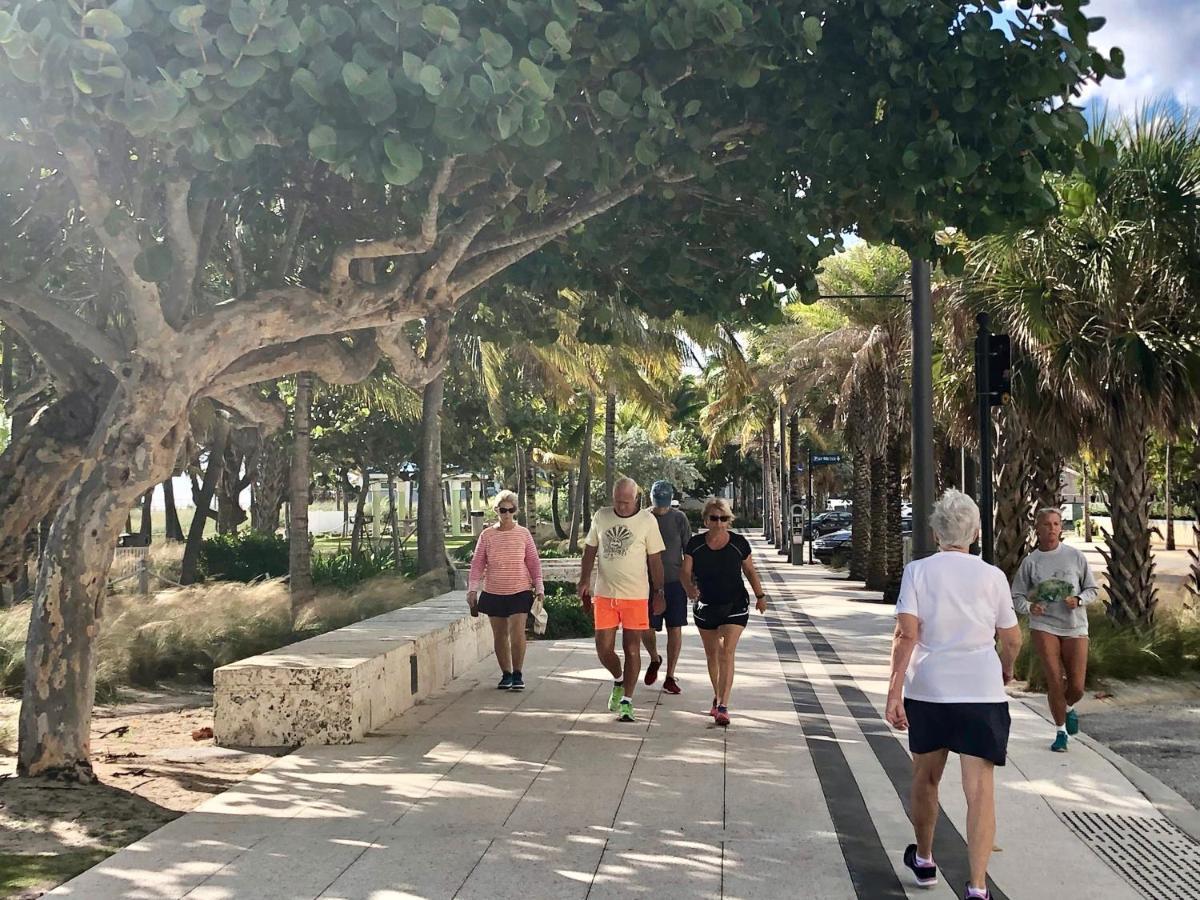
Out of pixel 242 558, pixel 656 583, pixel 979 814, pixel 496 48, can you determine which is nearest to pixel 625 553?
pixel 656 583

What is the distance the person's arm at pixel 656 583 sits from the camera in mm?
9877

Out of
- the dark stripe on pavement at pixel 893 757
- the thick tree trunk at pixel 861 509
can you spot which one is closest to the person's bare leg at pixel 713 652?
the dark stripe on pavement at pixel 893 757

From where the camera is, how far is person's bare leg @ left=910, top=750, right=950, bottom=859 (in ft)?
18.0

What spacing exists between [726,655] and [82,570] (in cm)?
458

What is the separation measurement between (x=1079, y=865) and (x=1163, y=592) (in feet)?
57.5

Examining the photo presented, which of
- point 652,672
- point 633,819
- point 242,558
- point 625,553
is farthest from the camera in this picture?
point 242,558

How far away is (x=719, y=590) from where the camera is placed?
962cm

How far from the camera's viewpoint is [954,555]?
17.9ft

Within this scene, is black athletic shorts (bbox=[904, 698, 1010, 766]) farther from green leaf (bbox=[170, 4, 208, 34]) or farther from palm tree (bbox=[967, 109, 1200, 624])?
palm tree (bbox=[967, 109, 1200, 624])

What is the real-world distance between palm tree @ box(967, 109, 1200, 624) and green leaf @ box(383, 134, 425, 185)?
8.70 meters

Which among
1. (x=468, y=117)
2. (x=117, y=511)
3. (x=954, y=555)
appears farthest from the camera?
(x=117, y=511)

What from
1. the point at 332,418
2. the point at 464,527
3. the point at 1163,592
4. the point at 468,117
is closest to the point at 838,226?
the point at 468,117

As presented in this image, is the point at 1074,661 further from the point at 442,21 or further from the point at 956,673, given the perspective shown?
the point at 442,21

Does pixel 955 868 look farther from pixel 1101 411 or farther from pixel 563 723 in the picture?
pixel 1101 411
